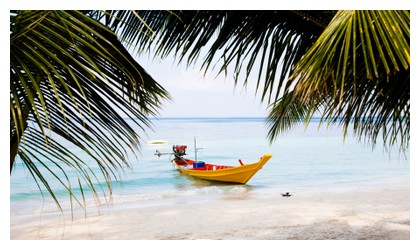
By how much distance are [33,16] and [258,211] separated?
10.2ft

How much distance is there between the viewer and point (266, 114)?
2465 millimetres

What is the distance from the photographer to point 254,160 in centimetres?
409

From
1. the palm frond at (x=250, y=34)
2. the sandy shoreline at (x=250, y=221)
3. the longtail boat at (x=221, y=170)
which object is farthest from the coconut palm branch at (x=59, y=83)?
the longtail boat at (x=221, y=170)

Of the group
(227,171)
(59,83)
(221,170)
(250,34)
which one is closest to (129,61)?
(59,83)

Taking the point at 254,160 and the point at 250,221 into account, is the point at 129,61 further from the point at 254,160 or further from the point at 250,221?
the point at 254,160

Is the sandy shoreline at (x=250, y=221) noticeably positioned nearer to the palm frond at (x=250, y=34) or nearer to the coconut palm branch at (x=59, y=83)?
the palm frond at (x=250, y=34)

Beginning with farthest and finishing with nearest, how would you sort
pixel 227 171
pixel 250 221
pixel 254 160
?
pixel 227 171, pixel 254 160, pixel 250 221

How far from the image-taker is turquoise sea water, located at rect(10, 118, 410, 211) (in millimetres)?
2971

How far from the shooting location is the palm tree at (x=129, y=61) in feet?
2.24

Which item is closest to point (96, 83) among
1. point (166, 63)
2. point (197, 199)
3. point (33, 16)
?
point (33, 16)

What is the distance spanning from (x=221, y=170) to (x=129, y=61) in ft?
11.0

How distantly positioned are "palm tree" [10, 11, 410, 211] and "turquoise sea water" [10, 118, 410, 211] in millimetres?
1273

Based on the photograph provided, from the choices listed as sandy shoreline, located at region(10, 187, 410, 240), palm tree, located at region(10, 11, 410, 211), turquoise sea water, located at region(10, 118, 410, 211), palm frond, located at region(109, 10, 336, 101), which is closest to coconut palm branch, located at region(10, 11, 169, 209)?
palm tree, located at region(10, 11, 410, 211)
